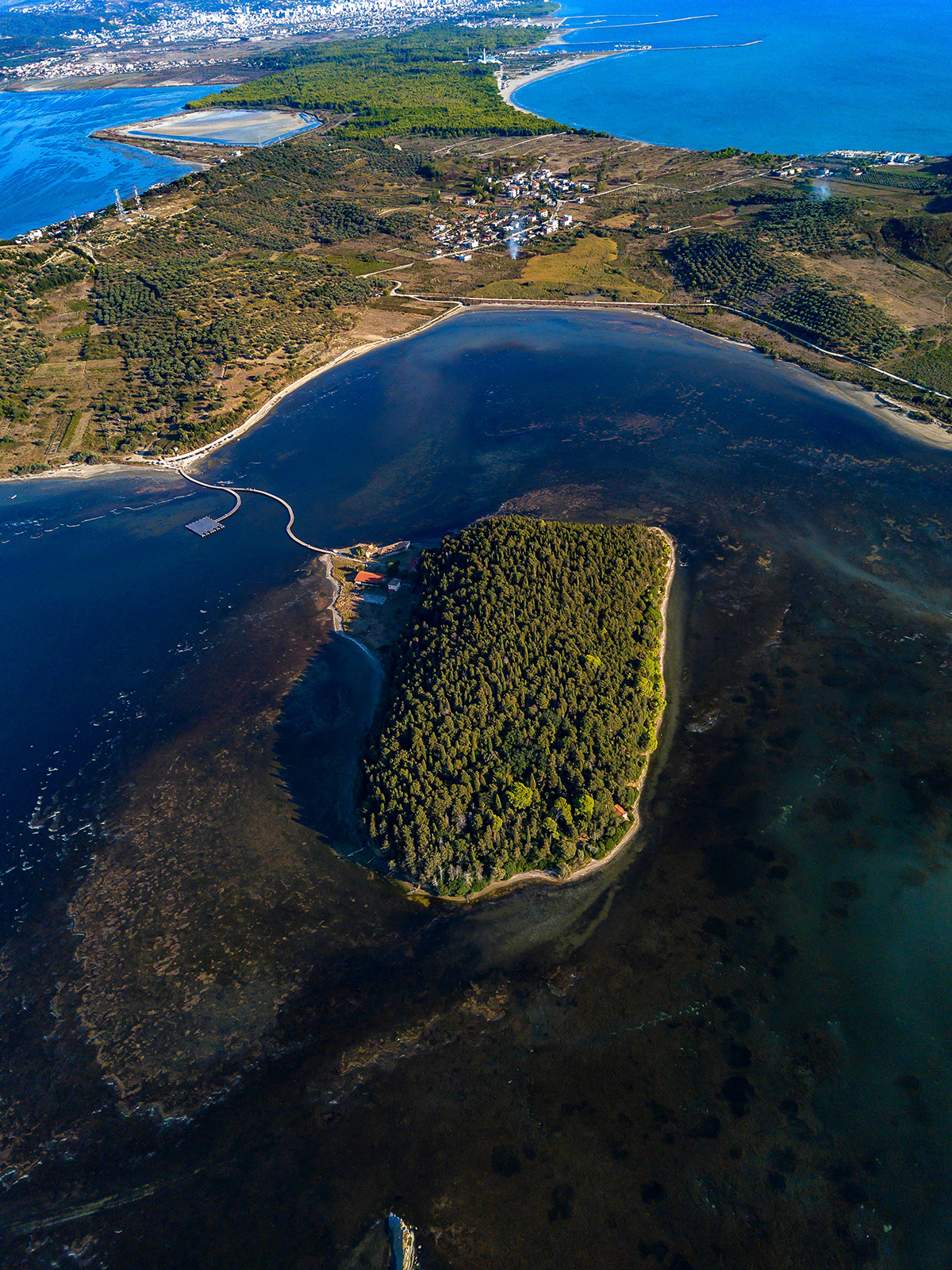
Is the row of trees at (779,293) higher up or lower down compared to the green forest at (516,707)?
higher up

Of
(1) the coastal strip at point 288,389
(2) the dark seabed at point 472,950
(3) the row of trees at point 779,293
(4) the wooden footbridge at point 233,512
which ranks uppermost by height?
(3) the row of trees at point 779,293

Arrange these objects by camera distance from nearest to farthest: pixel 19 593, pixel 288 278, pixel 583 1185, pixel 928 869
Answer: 1. pixel 583 1185
2. pixel 928 869
3. pixel 19 593
4. pixel 288 278

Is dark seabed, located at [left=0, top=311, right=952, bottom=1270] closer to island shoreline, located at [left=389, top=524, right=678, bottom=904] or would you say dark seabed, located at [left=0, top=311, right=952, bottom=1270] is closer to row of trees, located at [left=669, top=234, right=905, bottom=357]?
island shoreline, located at [left=389, top=524, right=678, bottom=904]

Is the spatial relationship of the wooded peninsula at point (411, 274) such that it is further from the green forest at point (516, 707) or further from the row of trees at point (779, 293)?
the green forest at point (516, 707)

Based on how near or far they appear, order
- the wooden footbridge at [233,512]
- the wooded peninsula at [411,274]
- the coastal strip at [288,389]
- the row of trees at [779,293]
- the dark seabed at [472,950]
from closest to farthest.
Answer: the dark seabed at [472,950], the wooden footbridge at [233,512], the coastal strip at [288,389], the wooded peninsula at [411,274], the row of trees at [779,293]

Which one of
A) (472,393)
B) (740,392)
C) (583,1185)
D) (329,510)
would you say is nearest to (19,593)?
(329,510)

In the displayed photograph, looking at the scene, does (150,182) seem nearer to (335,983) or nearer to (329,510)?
(329,510)

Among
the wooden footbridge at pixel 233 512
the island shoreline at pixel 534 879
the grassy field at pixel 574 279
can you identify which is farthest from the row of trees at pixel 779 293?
the island shoreline at pixel 534 879
